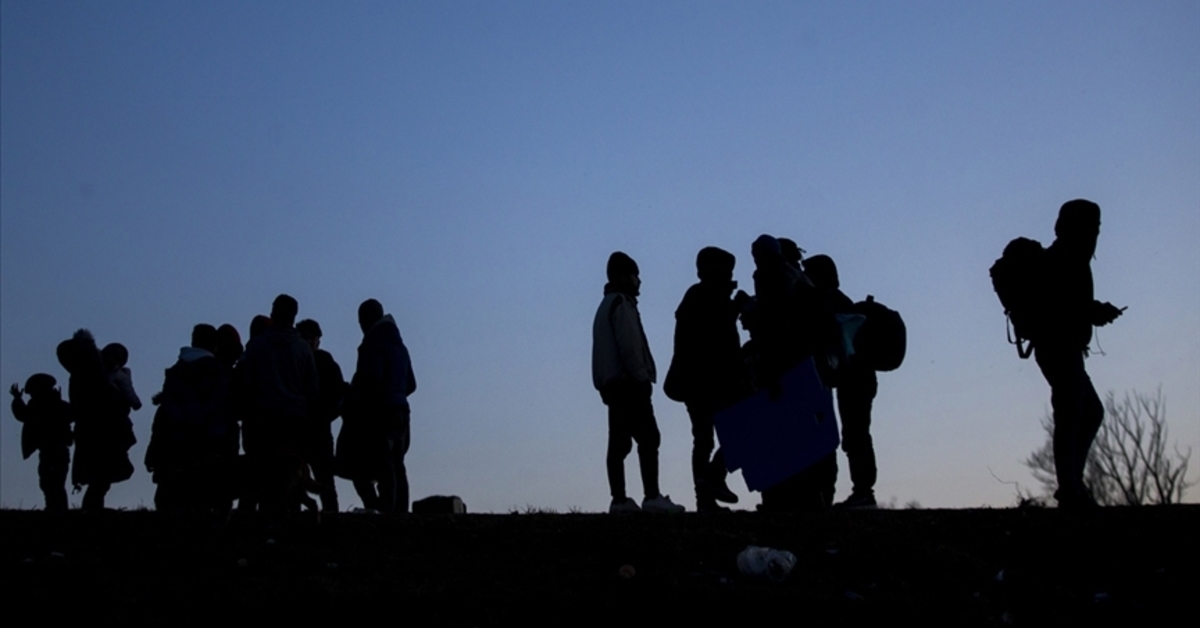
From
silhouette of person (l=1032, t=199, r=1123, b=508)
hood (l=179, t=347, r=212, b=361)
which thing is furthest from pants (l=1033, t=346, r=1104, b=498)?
hood (l=179, t=347, r=212, b=361)

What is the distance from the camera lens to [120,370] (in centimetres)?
1243

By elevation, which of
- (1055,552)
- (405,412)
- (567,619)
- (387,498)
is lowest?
(567,619)

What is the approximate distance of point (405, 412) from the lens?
38.6ft

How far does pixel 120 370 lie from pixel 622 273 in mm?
4594

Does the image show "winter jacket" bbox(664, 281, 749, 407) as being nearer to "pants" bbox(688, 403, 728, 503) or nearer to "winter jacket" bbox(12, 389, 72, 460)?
"pants" bbox(688, 403, 728, 503)

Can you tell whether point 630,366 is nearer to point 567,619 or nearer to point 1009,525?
point 1009,525

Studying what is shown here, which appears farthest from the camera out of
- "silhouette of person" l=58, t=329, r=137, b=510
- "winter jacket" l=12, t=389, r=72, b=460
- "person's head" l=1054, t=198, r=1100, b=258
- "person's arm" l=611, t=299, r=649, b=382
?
"winter jacket" l=12, t=389, r=72, b=460

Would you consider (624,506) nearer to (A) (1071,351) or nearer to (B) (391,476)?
(B) (391,476)

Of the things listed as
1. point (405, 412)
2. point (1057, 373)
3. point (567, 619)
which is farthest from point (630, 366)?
point (567, 619)

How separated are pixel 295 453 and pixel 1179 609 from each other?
5.98 metres

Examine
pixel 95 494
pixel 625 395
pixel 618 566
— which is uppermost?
pixel 625 395

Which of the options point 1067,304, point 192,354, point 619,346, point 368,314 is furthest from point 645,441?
point 192,354

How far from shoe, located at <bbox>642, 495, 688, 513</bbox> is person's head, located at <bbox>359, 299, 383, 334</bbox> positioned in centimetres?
287

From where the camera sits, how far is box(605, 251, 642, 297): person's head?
1111cm
